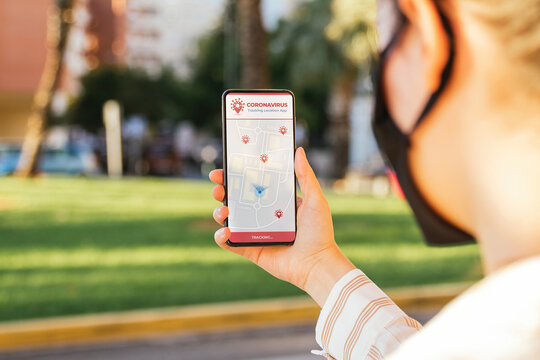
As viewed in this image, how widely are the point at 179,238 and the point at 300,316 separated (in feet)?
11.3

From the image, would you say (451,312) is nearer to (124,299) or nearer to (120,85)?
(124,299)

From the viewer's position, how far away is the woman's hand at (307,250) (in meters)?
1.46

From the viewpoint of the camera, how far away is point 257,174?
165cm

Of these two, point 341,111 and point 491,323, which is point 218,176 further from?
point 341,111

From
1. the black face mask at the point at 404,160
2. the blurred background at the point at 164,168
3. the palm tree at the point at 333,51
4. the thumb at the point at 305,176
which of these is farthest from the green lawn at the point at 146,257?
the palm tree at the point at 333,51

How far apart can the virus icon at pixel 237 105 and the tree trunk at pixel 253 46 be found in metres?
8.90

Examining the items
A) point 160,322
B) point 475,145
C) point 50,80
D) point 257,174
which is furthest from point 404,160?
point 50,80

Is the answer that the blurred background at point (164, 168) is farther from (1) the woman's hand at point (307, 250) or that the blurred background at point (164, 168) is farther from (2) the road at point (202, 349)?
(2) the road at point (202, 349)

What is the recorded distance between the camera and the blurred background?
7.32 metres

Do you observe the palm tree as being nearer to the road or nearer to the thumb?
the road

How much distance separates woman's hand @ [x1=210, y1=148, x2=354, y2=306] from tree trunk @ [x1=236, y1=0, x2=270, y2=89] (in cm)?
900

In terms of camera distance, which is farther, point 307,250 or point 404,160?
point 307,250

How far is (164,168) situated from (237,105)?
3014 centimetres

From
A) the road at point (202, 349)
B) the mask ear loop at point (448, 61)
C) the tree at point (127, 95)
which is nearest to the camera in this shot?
the mask ear loop at point (448, 61)
